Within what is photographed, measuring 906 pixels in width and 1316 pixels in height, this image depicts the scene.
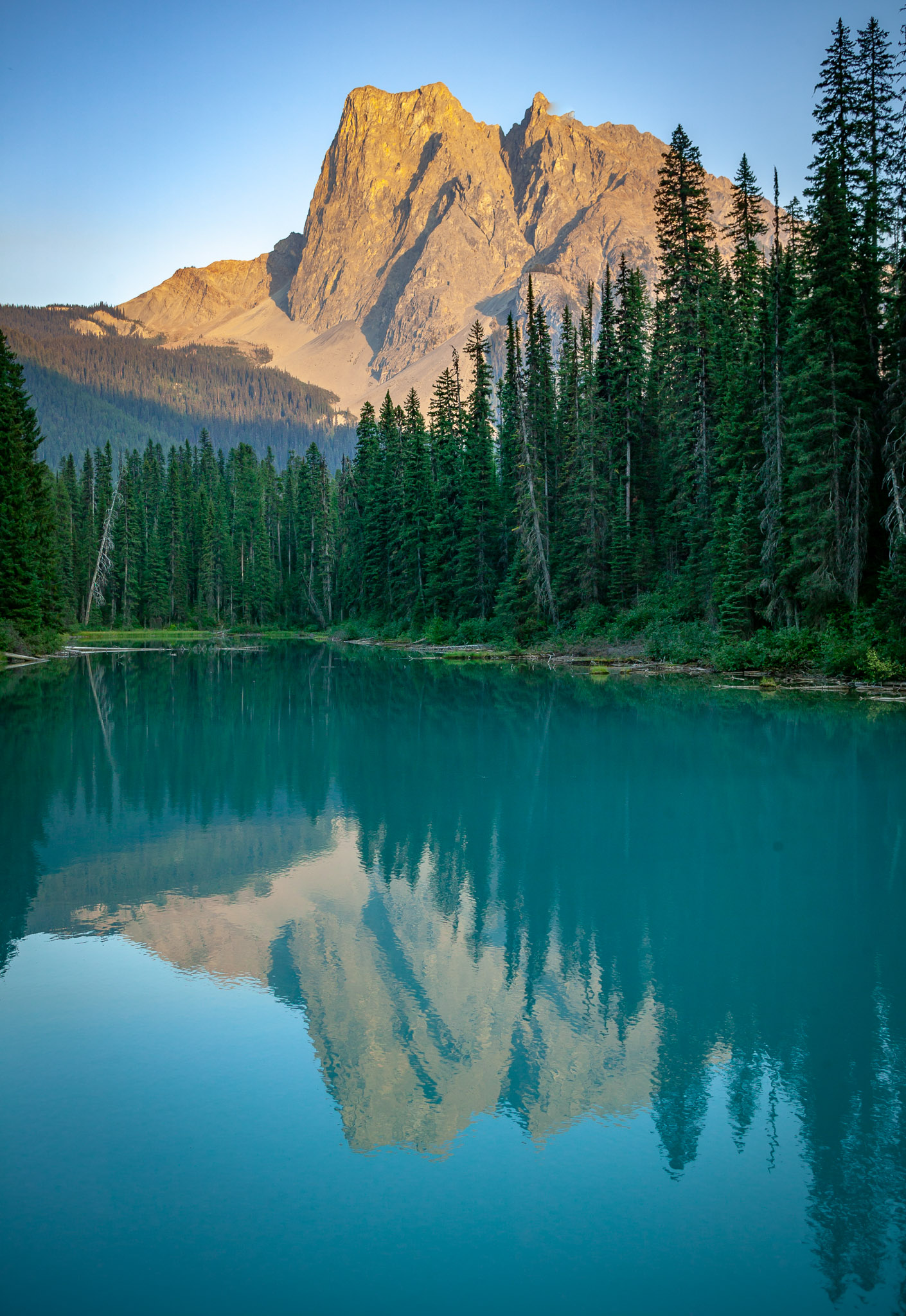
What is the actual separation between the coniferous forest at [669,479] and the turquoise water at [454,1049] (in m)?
17.4

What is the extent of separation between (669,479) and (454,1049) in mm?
43219

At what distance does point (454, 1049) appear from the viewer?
6.52m

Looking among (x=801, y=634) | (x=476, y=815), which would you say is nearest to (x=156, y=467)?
(x=801, y=634)

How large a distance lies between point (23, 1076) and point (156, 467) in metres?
107

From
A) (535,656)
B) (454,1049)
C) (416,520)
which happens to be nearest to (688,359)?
(535,656)

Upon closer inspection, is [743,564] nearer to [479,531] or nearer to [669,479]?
[669,479]

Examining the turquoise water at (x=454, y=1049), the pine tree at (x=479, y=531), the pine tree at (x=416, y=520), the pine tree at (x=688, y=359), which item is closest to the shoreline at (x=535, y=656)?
the pine tree at (x=416, y=520)

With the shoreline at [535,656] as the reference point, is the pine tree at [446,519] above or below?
above

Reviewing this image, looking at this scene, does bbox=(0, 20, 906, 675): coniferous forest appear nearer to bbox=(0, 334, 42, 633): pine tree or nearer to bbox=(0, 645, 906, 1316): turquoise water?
bbox=(0, 334, 42, 633): pine tree

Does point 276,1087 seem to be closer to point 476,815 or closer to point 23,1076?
point 23,1076

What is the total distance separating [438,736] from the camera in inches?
846

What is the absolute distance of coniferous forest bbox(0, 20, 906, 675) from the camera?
29.4 meters

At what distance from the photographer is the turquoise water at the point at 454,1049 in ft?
14.5

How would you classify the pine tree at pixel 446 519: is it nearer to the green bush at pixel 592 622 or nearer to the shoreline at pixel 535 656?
the shoreline at pixel 535 656
